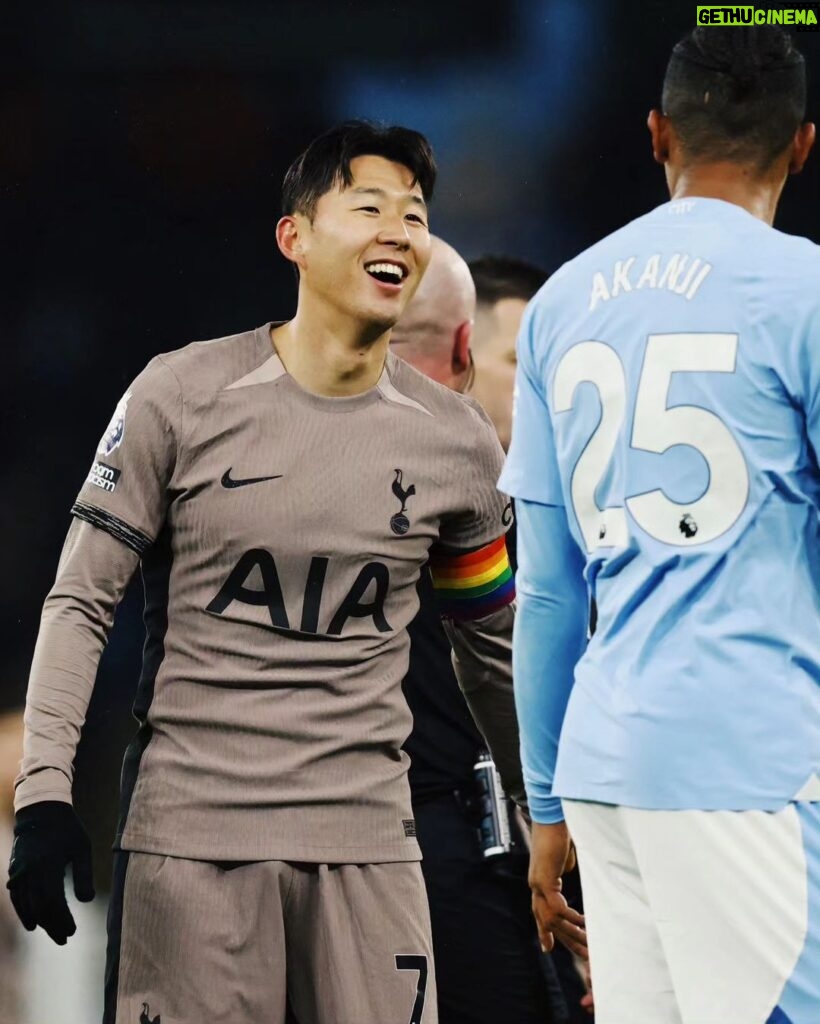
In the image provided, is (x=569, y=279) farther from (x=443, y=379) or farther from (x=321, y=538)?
(x=443, y=379)

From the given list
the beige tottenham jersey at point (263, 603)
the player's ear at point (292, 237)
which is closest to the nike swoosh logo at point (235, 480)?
the beige tottenham jersey at point (263, 603)

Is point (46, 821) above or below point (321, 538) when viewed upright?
below

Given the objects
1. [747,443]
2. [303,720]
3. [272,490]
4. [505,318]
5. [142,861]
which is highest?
[505,318]

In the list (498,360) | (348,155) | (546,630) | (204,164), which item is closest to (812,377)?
(546,630)

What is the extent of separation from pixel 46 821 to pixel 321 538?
1.92ft

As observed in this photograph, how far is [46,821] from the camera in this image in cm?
248

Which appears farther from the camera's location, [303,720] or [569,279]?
[303,720]

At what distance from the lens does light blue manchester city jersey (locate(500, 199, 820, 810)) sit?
191 centimetres

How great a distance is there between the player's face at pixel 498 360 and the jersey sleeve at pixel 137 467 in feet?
5.30

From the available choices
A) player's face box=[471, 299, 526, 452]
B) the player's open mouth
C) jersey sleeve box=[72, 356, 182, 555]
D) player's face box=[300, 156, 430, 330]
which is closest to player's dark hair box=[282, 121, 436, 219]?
player's face box=[300, 156, 430, 330]

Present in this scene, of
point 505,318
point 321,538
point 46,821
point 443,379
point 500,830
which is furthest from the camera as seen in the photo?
point 505,318

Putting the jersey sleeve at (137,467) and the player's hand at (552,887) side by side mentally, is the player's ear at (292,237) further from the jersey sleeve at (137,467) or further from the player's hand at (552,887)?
the player's hand at (552,887)

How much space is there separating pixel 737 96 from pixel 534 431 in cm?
48

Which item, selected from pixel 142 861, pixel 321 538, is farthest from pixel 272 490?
pixel 142 861
